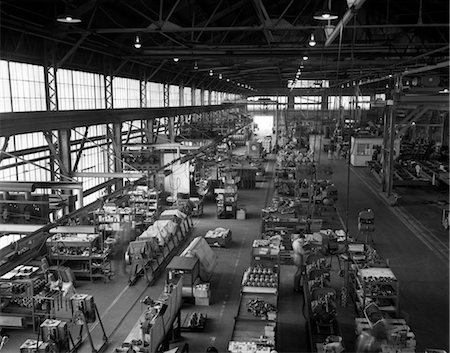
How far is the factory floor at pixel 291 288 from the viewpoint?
1080 cm

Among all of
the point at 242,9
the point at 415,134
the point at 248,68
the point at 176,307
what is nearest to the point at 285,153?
the point at 248,68

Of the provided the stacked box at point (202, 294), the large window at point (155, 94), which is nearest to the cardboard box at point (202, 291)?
the stacked box at point (202, 294)

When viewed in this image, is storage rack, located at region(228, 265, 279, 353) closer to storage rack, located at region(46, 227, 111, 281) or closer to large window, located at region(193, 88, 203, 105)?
storage rack, located at region(46, 227, 111, 281)

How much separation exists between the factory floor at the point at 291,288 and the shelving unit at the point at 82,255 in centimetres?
42

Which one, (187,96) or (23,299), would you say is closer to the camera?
(23,299)

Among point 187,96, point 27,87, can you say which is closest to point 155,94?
point 187,96

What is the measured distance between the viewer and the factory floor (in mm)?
10805

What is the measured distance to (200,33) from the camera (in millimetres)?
19359

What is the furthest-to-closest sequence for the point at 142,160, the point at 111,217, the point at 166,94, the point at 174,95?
the point at 174,95, the point at 166,94, the point at 142,160, the point at 111,217

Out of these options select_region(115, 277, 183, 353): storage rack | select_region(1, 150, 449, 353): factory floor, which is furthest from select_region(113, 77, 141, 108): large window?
select_region(115, 277, 183, 353): storage rack

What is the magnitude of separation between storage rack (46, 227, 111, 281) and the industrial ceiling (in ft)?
19.7

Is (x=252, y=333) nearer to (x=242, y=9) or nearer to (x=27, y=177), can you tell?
(x=27, y=177)

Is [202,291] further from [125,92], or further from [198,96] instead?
[198,96]

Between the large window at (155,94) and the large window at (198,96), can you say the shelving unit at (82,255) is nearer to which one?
the large window at (155,94)
